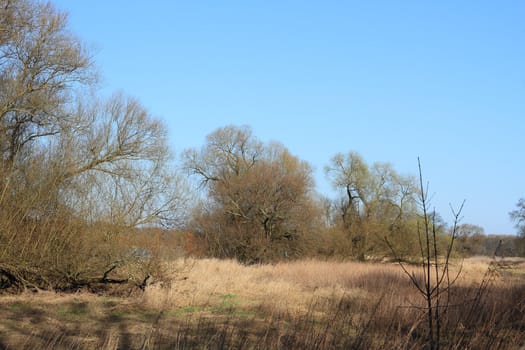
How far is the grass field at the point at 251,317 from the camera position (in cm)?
537

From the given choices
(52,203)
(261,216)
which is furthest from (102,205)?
(261,216)

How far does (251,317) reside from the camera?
1077 centimetres

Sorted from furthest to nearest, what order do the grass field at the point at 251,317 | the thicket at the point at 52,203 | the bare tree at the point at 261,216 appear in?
the bare tree at the point at 261,216, the thicket at the point at 52,203, the grass field at the point at 251,317

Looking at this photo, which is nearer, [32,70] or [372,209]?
[32,70]

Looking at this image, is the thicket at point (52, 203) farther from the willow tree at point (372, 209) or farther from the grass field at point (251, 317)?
the willow tree at point (372, 209)

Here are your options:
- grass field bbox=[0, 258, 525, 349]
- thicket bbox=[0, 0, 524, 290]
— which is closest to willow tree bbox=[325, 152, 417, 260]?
thicket bbox=[0, 0, 524, 290]

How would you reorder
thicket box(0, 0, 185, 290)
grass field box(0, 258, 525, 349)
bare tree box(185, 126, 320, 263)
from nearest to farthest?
grass field box(0, 258, 525, 349) < thicket box(0, 0, 185, 290) < bare tree box(185, 126, 320, 263)

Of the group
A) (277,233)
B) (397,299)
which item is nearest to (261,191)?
(277,233)

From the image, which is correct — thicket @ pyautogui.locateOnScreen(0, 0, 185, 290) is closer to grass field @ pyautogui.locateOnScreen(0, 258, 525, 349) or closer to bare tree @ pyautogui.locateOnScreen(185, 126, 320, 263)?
grass field @ pyautogui.locateOnScreen(0, 258, 525, 349)

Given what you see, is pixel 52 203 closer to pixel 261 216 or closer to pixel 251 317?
pixel 251 317

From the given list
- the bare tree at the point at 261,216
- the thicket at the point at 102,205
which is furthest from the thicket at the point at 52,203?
the bare tree at the point at 261,216

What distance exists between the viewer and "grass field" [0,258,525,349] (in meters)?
5.37

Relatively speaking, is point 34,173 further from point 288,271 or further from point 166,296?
point 288,271

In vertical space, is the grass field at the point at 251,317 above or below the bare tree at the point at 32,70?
below
